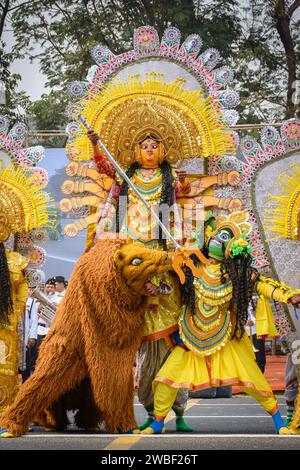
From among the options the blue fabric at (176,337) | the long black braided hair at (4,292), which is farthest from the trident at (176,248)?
the long black braided hair at (4,292)

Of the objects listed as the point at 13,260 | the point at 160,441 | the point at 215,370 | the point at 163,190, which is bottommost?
the point at 160,441

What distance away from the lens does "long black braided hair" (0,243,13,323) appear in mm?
8906

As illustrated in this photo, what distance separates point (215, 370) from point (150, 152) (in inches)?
74.3

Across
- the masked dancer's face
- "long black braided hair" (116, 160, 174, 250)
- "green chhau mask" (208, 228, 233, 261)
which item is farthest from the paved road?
the masked dancer's face

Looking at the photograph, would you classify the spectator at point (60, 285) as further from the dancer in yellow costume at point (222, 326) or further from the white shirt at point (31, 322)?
the dancer in yellow costume at point (222, 326)

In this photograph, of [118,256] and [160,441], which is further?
[118,256]

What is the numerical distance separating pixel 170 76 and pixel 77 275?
2.06 metres

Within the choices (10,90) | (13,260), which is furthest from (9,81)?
(13,260)

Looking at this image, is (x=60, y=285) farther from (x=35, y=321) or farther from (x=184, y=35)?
(x=184, y=35)

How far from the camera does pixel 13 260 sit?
910 cm

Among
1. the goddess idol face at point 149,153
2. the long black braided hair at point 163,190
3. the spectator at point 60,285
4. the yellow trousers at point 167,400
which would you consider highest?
the goddess idol face at point 149,153

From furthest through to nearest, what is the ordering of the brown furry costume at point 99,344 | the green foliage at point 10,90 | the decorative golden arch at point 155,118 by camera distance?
the green foliage at point 10,90, the decorative golden arch at point 155,118, the brown furry costume at point 99,344

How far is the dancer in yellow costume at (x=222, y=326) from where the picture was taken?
8219 mm
